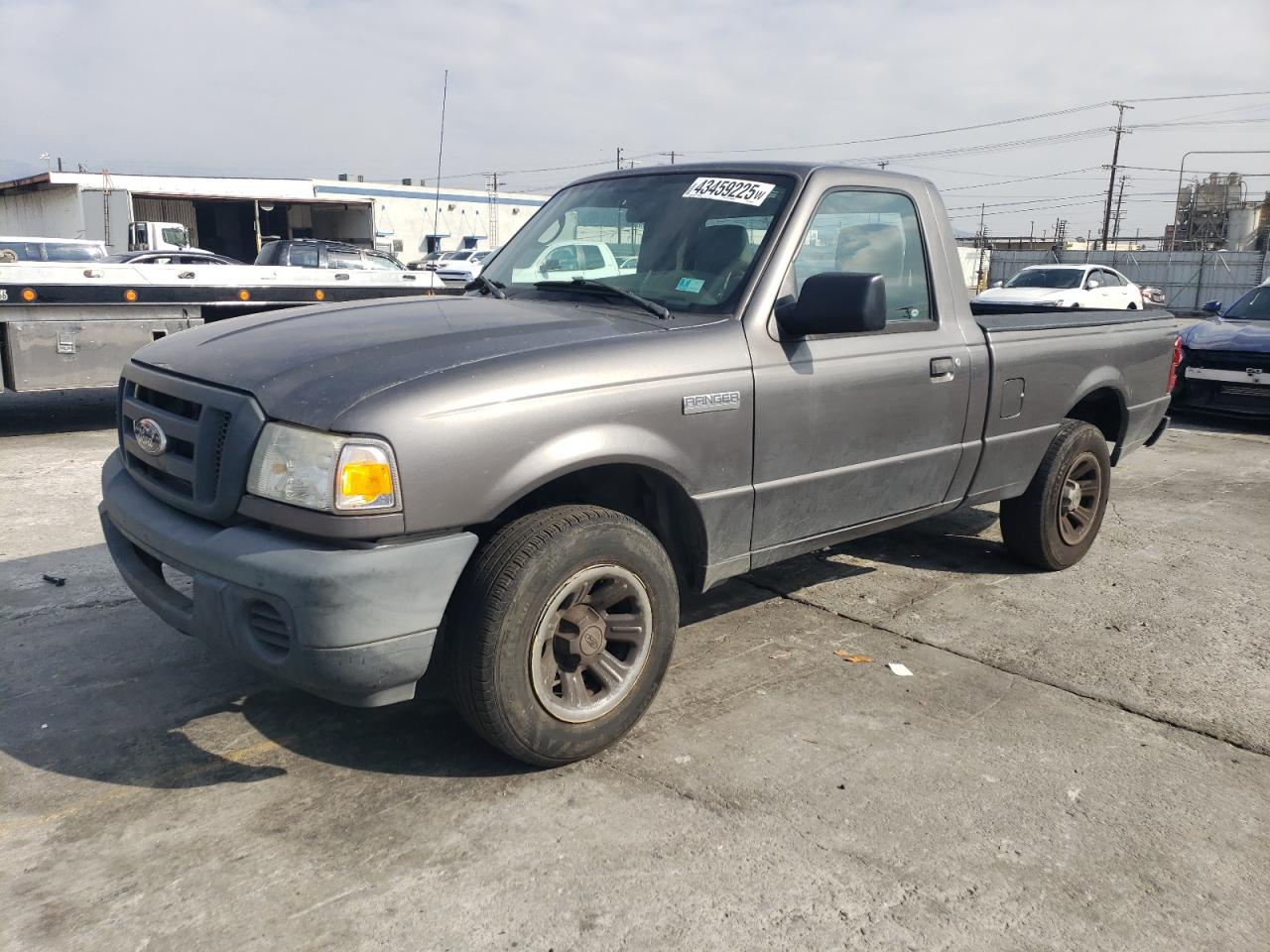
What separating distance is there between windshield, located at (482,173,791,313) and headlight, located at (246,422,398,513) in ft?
4.64

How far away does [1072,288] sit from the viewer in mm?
19562

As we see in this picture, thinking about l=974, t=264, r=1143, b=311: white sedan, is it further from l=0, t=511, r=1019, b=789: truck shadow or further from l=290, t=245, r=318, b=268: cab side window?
l=0, t=511, r=1019, b=789: truck shadow

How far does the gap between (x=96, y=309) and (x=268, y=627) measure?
699 cm

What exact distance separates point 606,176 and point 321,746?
270 centimetres

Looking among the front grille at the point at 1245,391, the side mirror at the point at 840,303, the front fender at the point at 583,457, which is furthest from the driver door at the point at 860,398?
the front grille at the point at 1245,391

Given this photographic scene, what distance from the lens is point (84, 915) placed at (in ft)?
8.05

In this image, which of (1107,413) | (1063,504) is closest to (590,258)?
(1063,504)

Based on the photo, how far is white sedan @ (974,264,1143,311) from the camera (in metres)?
18.8

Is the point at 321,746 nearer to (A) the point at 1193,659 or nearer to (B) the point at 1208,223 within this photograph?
(A) the point at 1193,659

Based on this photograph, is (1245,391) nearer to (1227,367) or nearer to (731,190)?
(1227,367)

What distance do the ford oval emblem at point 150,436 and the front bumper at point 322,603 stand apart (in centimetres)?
38

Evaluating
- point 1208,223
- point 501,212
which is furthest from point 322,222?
point 1208,223

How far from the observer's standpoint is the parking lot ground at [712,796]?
2.48 m

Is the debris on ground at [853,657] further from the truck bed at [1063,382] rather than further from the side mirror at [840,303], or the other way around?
the side mirror at [840,303]
